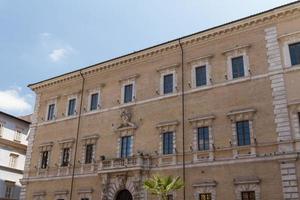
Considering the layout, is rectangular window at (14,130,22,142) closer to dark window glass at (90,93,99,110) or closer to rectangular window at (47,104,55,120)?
rectangular window at (47,104,55,120)

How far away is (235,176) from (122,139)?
9723 mm

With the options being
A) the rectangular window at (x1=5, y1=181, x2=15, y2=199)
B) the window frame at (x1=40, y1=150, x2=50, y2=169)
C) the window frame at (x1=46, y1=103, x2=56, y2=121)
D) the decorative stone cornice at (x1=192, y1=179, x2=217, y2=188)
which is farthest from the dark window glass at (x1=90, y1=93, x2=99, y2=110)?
the rectangular window at (x1=5, y1=181, x2=15, y2=199)

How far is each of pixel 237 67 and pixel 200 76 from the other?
2.83 m

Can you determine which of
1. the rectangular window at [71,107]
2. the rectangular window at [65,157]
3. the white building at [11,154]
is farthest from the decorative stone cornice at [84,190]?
the white building at [11,154]

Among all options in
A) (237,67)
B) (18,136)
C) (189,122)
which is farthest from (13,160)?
(237,67)

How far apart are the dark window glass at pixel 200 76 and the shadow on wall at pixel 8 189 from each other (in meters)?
25.8

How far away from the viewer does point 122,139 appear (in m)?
28.6

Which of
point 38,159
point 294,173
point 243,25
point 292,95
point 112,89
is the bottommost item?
point 294,173

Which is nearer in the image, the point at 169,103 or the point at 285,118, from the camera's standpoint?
the point at 285,118

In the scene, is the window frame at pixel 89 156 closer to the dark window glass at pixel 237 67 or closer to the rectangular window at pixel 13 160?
the dark window glass at pixel 237 67

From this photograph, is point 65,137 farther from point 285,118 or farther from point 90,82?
point 285,118

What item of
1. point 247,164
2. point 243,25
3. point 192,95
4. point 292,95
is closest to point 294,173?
point 247,164

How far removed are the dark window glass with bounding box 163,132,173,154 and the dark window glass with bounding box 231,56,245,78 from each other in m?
6.16

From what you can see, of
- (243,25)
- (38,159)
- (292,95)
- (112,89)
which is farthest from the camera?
(38,159)
